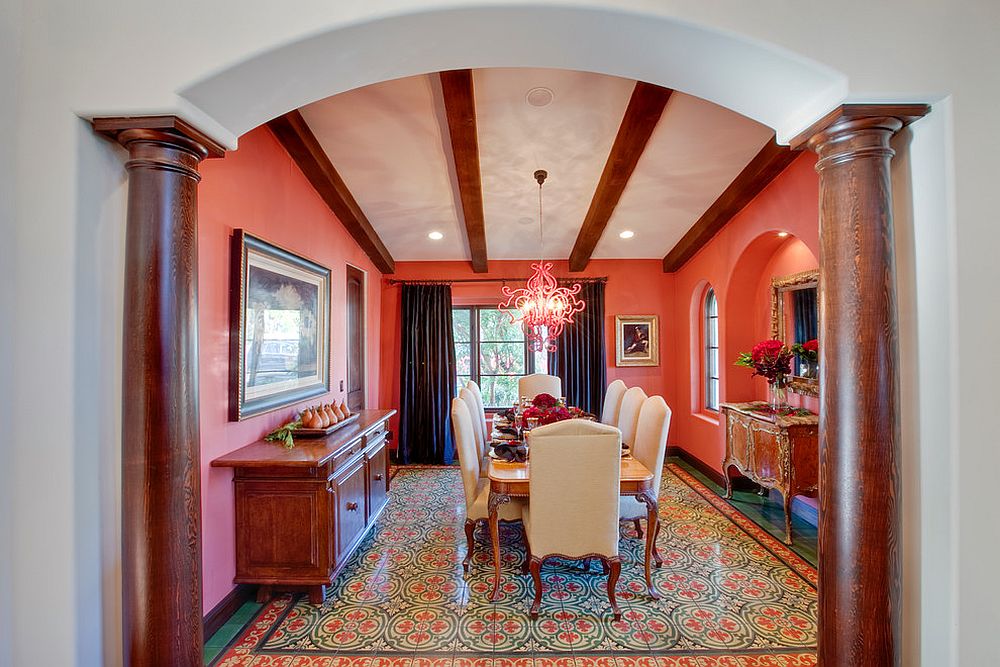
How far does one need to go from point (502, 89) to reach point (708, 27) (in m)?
1.85

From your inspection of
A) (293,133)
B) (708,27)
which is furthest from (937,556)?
(293,133)

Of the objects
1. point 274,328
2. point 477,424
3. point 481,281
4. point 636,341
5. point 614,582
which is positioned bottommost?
point 614,582

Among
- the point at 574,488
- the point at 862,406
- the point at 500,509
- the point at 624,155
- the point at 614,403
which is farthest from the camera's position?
the point at 614,403

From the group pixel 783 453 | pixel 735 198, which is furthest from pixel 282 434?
pixel 735 198

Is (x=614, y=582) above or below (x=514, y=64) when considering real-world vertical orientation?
below

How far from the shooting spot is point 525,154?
3.70 m

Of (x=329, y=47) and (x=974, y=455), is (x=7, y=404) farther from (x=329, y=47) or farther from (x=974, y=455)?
(x=974, y=455)

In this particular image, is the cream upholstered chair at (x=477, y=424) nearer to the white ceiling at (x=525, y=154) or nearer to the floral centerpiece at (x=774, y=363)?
the white ceiling at (x=525, y=154)

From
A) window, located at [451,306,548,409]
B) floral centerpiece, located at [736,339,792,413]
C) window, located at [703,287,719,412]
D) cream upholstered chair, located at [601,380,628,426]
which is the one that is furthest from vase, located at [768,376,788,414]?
window, located at [451,306,548,409]

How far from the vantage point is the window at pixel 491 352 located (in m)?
5.97

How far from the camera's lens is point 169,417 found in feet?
4.61

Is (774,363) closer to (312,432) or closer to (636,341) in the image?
(636,341)

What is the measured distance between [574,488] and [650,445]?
2.81 ft

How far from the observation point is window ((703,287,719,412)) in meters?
5.20
